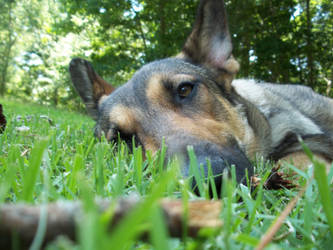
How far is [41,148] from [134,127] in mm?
2003

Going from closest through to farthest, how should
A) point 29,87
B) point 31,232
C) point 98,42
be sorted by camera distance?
1. point 31,232
2. point 98,42
3. point 29,87

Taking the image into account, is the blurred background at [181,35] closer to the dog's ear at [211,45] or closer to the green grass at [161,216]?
the dog's ear at [211,45]

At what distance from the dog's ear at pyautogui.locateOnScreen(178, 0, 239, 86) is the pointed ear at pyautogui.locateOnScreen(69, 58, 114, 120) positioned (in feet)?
4.36

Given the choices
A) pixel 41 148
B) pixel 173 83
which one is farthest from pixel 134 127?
pixel 41 148

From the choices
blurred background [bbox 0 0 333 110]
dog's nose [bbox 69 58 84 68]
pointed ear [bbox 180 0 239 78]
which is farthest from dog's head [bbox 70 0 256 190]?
blurred background [bbox 0 0 333 110]

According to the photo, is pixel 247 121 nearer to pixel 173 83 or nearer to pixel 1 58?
pixel 173 83

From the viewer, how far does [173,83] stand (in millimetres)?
2762

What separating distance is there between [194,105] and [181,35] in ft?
40.9

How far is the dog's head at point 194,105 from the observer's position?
78.2 inches

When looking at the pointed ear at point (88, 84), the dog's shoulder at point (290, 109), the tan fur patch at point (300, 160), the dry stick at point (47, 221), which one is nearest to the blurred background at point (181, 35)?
the pointed ear at point (88, 84)

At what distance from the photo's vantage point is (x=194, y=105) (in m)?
2.65

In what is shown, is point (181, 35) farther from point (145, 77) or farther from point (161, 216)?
point (161, 216)

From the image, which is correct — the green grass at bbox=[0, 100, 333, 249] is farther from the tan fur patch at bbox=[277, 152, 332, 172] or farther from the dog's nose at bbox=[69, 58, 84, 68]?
the dog's nose at bbox=[69, 58, 84, 68]

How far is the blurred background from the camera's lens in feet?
46.7
